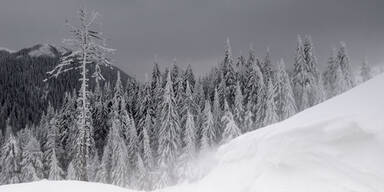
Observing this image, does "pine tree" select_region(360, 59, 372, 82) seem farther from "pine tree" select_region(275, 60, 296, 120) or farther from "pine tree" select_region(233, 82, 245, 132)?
"pine tree" select_region(233, 82, 245, 132)

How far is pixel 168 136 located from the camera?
39.8m

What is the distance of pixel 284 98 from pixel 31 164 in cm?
3654

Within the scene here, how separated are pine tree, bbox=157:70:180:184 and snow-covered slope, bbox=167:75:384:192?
107 feet

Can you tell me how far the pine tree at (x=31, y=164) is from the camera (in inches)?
1575

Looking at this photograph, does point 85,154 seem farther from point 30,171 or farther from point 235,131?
point 30,171

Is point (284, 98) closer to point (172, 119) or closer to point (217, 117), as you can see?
point (217, 117)

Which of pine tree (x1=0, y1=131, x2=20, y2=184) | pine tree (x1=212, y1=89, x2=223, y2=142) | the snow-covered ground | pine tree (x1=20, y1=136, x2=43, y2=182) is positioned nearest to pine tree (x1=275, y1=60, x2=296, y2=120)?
pine tree (x1=212, y1=89, x2=223, y2=142)

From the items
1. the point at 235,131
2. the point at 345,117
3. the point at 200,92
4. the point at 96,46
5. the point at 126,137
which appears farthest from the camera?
the point at 200,92

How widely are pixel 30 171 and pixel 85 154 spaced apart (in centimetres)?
2758

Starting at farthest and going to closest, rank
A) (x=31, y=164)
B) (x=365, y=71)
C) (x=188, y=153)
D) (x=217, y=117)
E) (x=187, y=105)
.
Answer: (x=365, y=71) < (x=187, y=105) < (x=217, y=117) < (x=31, y=164) < (x=188, y=153)

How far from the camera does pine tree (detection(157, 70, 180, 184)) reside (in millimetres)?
38750

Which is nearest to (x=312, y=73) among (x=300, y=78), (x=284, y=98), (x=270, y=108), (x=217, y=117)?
(x=300, y=78)

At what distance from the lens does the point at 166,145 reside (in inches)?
1566

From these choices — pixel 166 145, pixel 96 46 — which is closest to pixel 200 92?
pixel 166 145
